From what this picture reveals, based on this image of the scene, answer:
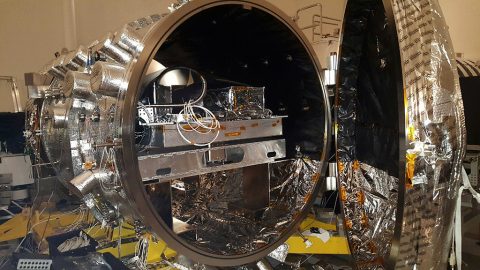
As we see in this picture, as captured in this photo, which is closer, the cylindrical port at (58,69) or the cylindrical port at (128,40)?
the cylindrical port at (128,40)

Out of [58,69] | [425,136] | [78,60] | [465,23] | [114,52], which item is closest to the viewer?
[425,136]

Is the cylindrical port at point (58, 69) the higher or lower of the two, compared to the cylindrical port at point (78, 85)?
higher

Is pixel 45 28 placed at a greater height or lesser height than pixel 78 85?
greater

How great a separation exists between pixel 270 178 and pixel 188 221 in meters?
0.51

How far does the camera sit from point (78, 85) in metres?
1.48

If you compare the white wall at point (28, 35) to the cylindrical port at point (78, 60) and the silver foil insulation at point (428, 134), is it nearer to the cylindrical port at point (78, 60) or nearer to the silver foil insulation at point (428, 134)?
the cylindrical port at point (78, 60)

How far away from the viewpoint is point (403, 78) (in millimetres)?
805

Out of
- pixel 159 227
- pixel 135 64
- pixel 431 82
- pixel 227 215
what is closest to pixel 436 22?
pixel 431 82

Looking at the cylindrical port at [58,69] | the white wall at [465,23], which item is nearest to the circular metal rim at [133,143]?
the cylindrical port at [58,69]

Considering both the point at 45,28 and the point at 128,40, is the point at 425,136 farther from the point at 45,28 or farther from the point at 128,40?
the point at 45,28

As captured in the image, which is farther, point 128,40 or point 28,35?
point 28,35

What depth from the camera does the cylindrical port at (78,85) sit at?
1.47m

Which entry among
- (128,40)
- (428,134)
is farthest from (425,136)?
(128,40)

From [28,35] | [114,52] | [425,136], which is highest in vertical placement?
[28,35]
